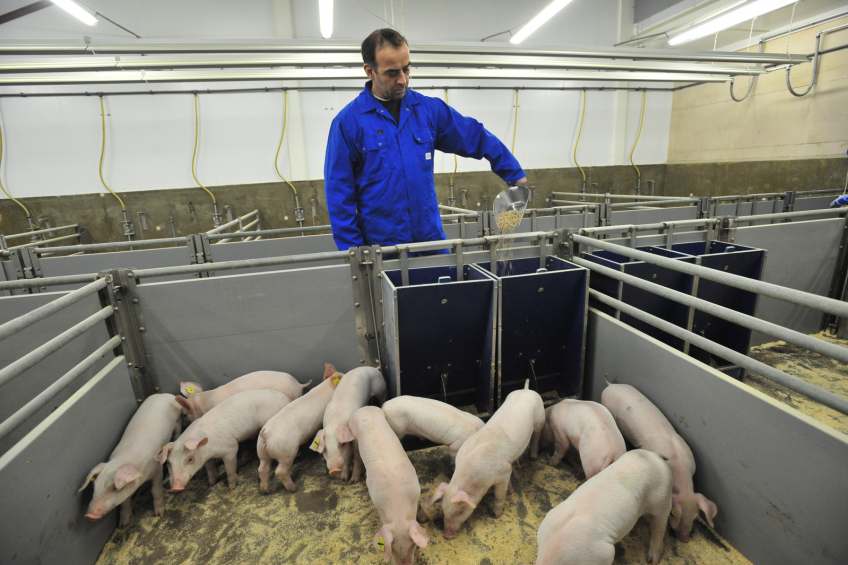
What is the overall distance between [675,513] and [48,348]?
6.90 feet

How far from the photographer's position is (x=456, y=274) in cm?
198

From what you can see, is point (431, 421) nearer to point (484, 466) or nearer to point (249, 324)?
point (484, 466)

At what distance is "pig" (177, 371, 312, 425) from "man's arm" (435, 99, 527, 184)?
1449mm

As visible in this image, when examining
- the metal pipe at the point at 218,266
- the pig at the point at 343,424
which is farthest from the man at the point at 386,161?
the pig at the point at 343,424

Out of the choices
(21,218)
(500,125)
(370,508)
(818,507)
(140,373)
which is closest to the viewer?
(818,507)

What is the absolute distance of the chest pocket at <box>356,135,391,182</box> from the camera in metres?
1.97

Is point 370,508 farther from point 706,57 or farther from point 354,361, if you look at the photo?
point 706,57

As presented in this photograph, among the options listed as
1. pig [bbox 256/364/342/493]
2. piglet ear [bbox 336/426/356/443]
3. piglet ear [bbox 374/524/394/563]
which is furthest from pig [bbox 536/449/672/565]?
pig [bbox 256/364/342/493]

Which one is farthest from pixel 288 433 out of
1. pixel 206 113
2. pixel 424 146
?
pixel 206 113

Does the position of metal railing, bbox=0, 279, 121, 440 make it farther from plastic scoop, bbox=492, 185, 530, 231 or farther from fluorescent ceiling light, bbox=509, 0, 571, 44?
fluorescent ceiling light, bbox=509, 0, 571, 44

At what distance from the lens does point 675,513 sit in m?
1.28

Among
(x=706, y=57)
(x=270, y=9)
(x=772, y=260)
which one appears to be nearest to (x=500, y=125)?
(x=706, y=57)

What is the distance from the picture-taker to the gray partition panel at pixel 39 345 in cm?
160

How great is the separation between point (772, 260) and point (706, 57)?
2454 millimetres
